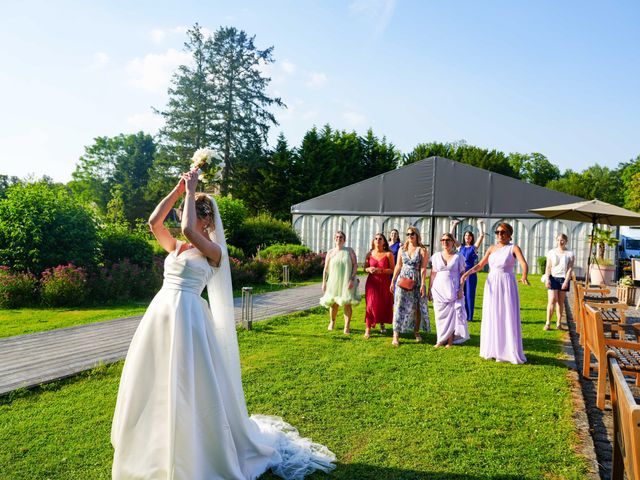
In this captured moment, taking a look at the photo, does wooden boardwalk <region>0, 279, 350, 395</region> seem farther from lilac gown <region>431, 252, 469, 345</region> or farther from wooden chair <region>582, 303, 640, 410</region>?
wooden chair <region>582, 303, 640, 410</region>

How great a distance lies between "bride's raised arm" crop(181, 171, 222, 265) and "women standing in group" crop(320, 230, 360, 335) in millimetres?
6360

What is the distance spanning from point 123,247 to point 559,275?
12.2 m

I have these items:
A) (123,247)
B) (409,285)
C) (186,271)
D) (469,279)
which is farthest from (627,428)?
(123,247)

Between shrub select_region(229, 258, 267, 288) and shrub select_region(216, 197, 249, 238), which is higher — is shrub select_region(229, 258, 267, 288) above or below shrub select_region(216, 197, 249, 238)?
below

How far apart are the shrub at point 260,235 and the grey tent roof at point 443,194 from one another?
2.78 m

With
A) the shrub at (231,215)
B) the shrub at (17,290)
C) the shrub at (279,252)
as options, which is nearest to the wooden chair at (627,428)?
the shrub at (17,290)

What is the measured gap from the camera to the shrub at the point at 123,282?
13344 mm

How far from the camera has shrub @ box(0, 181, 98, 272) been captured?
43.6ft

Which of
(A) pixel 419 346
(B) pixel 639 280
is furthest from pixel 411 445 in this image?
(B) pixel 639 280

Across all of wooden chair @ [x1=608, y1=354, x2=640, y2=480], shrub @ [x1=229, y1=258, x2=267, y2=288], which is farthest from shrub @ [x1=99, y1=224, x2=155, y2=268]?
wooden chair @ [x1=608, y1=354, x2=640, y2=480]

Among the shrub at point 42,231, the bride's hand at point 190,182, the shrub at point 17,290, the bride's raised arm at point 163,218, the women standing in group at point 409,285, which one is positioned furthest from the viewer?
the shrub at point 42,231

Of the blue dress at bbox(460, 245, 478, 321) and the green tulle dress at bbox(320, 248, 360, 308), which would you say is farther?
the blue dress at bbox(460, 245, 478, 321)

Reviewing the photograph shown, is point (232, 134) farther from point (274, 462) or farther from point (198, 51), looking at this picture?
point (274, 462)

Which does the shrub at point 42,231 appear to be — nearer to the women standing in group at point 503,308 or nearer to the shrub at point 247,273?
the shrub at point 247,273
